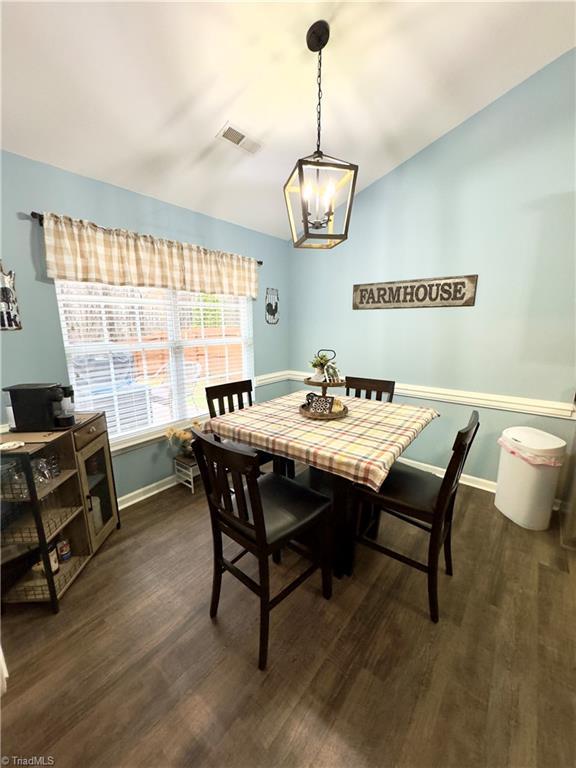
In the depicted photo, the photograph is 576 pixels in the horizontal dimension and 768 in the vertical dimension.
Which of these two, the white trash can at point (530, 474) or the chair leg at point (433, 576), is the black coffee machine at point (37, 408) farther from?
the white trash can at point (530, 474)

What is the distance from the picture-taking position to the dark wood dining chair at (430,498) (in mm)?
1326

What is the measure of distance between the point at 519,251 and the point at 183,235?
267cm

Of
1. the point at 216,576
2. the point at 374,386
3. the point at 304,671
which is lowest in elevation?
the point at 304,671

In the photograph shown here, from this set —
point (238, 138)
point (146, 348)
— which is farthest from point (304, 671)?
point (238, 138)

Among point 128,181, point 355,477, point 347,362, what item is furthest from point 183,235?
point 355,477

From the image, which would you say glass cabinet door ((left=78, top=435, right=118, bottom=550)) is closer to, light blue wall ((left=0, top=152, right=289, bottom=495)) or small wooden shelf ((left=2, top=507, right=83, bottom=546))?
small wooden shelf ((left=2, top=507, right=83, bottom=546))

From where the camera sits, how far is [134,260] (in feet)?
7.22

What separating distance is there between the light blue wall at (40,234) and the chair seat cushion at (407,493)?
186cm

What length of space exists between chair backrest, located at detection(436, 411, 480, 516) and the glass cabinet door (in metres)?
1.95

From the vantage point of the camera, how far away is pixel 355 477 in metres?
1.27

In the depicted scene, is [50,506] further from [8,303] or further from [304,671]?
[304,671]

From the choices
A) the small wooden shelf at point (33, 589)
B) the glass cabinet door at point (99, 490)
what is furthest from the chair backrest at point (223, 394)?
the small wooden shelf at point (33, 589)

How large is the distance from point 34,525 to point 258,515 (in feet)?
4.13

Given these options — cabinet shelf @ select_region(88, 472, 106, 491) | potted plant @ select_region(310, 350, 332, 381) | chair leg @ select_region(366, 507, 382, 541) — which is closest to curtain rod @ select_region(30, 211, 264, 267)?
cabinet shelf @ select_region(88, 472, 106, 491)
